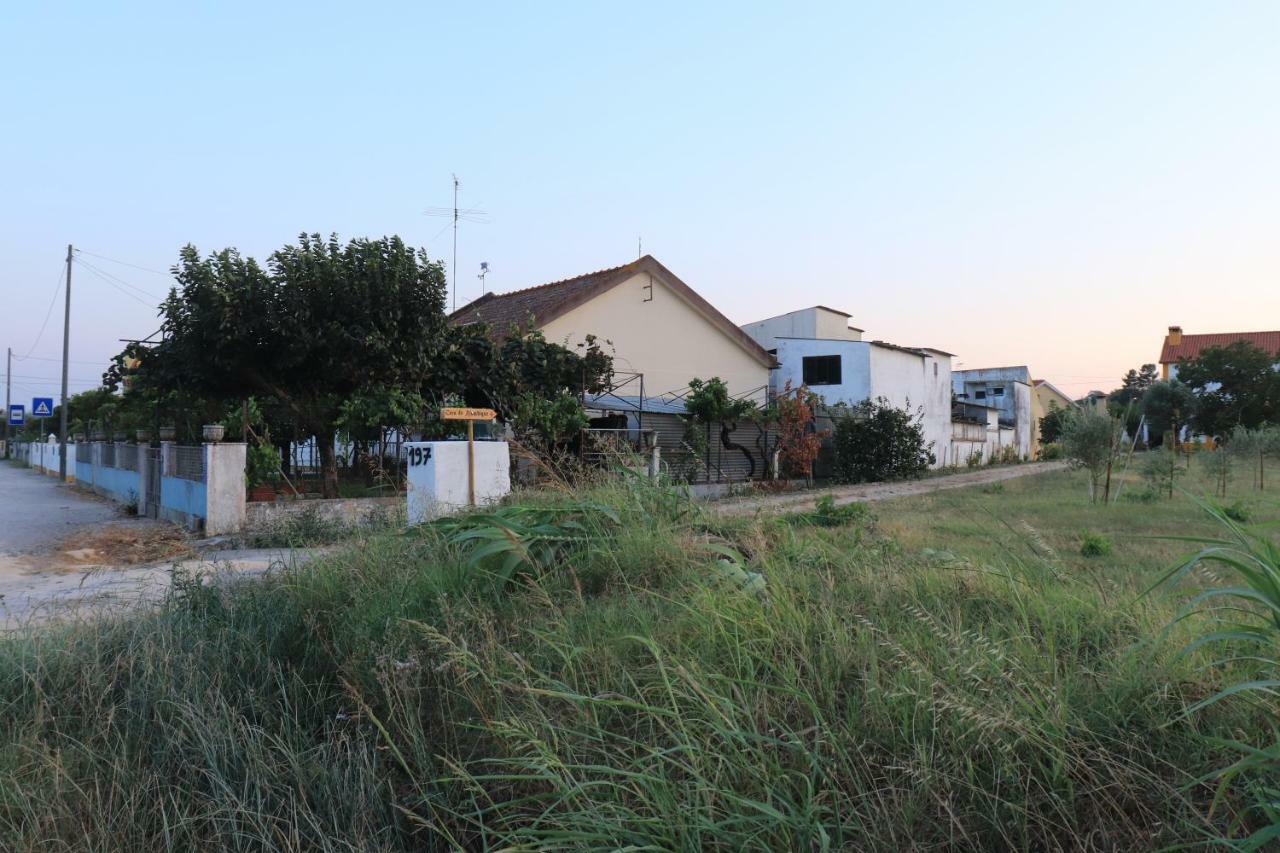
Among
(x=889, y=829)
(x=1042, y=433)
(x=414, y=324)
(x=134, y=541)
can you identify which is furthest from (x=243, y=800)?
(x=1042, y=433)

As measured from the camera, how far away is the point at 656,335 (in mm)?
20984

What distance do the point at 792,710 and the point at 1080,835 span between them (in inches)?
32.7

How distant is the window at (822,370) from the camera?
26047 mm

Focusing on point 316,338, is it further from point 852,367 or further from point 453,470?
point 852,367

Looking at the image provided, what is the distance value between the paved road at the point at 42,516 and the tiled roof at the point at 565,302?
8024 mm

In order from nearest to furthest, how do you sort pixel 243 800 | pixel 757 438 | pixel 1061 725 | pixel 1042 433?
1. pixel 1061 725
2. pixel 243 800
3. pixel 757 438
4. pixel 1042 433

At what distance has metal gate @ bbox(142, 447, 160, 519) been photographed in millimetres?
13867

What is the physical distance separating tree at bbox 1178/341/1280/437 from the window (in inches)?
1166

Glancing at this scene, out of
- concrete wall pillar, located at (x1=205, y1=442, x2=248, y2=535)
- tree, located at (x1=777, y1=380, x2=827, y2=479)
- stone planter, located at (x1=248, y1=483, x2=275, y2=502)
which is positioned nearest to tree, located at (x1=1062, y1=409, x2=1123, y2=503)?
tree, located at (x1=777, y1=380, x2=827, y2=479)

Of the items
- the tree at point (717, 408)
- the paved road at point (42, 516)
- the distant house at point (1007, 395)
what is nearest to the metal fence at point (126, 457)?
the paved road at point (42, 516)

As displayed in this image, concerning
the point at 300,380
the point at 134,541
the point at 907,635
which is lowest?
the point at 134,541

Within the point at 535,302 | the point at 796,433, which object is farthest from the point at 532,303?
the point at 796,433

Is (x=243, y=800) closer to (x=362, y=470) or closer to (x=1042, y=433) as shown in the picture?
(x=362, y=470)

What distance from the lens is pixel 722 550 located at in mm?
4031
